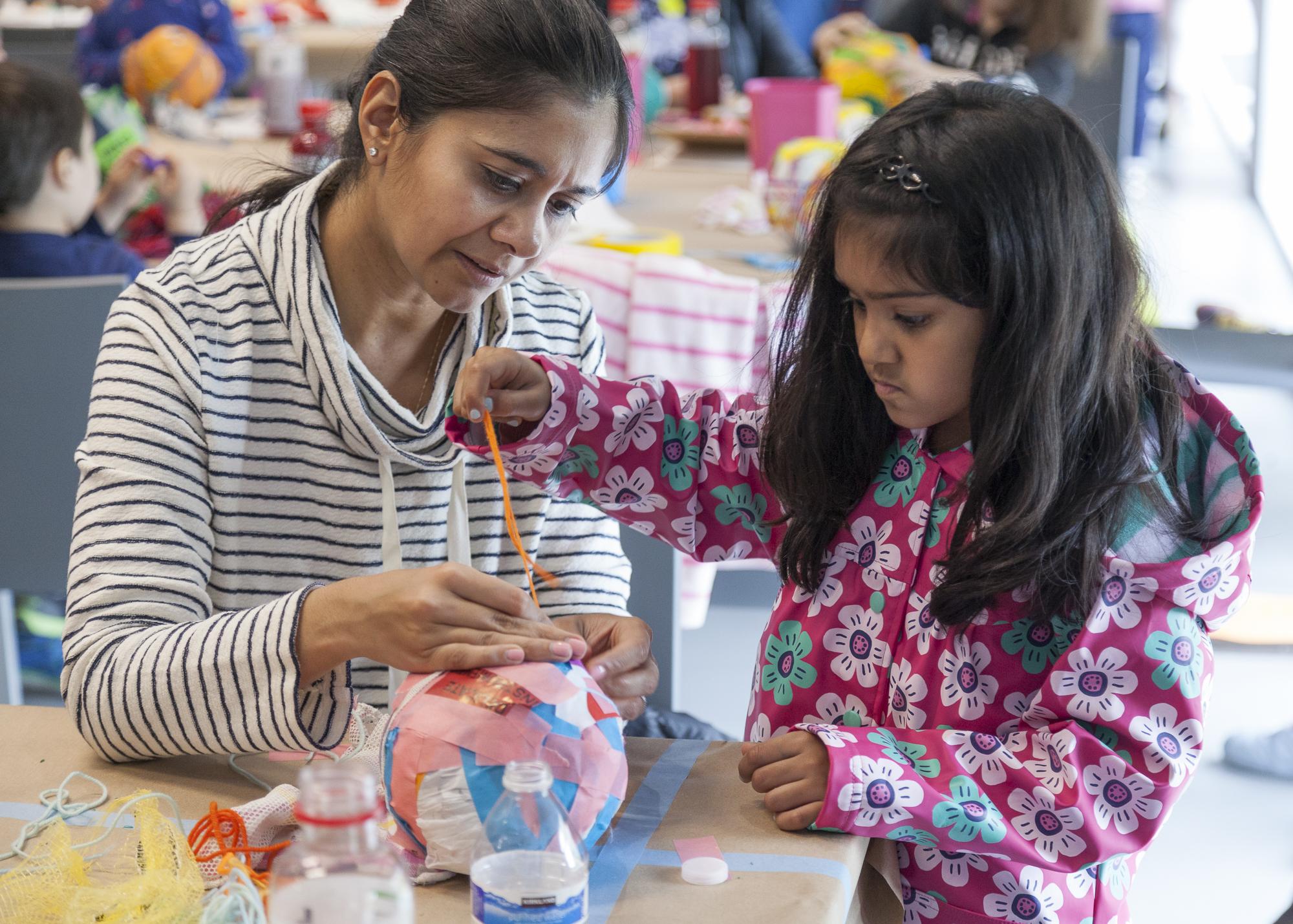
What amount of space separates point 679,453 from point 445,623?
0.41 m

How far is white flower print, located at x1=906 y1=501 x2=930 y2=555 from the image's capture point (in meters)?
1.17

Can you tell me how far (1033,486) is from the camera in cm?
108

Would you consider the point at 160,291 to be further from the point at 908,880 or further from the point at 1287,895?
the point at 1287,895

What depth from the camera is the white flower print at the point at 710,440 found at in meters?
1.32

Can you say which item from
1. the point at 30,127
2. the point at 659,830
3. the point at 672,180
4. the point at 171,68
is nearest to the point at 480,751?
the point at 659,830

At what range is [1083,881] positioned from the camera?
1.12 meters

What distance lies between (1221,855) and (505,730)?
1742 mm

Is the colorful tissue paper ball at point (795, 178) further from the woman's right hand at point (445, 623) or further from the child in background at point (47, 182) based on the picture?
the woman's right hand at point (445, 623)

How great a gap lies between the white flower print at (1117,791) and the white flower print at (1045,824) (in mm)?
22

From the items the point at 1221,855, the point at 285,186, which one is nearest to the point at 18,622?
the point at 285,186

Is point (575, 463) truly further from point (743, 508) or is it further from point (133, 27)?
point (133, 27)

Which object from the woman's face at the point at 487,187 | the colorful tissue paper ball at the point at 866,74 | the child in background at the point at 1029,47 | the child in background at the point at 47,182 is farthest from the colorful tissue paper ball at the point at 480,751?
the colorful tissue paper ball at the point at 866,74

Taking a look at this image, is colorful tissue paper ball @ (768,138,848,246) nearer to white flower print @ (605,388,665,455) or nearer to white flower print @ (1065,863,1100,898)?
white flower print @ (605,388,665,455)

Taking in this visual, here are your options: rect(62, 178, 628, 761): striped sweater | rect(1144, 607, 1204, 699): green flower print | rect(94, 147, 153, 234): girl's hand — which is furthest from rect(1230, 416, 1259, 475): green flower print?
rect(94, 147, 153, 234): girl's hand
